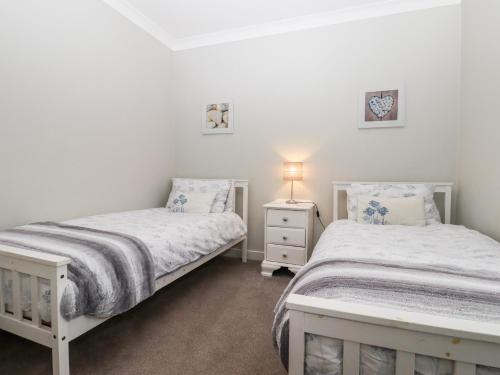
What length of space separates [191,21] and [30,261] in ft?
8.69

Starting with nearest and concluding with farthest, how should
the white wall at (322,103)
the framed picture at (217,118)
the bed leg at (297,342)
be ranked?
the bed leg at (297,342) < the white wall at (322,103) < the framed picture at (217,118)

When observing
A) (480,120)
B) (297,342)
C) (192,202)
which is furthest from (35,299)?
(480,120)

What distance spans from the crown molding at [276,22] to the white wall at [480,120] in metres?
0.47

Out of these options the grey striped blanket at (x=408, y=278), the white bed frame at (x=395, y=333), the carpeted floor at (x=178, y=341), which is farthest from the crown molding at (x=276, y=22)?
the white bed frame at (x=395, y=333)

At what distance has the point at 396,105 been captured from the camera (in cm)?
245

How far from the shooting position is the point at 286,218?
2443mm

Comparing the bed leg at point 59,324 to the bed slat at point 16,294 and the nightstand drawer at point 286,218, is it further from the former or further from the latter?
the nightstand drawer at point 286,218

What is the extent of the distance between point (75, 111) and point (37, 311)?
5.21 feet

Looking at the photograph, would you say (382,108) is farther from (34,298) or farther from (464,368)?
(34,298)

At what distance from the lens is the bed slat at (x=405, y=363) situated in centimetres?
69

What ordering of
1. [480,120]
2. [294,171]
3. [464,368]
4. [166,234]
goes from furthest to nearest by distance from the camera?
[294,171]
[480,120]
[166,234]
[464,368]

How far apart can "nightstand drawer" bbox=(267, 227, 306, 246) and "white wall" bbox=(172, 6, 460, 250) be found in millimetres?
451

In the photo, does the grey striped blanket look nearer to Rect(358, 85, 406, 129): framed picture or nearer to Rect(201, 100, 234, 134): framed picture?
Rect(358, 85, 406, 129): framed picture

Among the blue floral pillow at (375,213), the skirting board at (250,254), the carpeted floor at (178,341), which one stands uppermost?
the blue floral pillow at (375,213)
